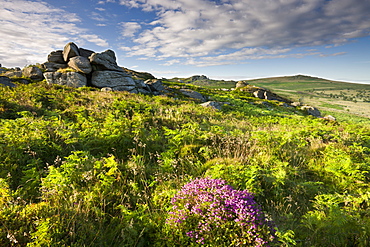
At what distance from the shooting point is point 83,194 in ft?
11.1

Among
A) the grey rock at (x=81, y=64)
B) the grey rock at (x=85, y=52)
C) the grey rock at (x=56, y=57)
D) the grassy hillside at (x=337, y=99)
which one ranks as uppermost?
the grey rock at (x=85, y=52)

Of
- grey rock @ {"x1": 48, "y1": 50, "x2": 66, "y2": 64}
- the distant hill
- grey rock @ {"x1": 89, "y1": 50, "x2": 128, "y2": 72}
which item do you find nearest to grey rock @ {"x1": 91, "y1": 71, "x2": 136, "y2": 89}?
grey rock @ {"x1": 89, "y1": 50, "x2": 128, "y2": 72}

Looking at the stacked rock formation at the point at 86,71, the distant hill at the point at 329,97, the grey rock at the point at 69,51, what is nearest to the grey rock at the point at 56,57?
the stacked rock formation at the point at 86,71

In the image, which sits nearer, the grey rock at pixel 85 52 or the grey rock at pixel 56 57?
the grey rock at pixel 56 57

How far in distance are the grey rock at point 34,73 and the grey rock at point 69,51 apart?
399 centimetres

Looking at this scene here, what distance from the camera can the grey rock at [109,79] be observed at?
20.6 metres

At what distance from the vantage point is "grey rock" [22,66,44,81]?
62.9ft

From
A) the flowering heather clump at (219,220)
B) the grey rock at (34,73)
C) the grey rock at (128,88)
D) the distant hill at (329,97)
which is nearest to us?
the flowering heather clump at (219,220)

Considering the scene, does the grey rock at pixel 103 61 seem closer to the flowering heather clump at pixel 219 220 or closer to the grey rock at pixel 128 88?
the grey rock at pixel 128 88

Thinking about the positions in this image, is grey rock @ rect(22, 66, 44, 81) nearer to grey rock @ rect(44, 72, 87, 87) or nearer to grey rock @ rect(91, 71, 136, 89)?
grey rock @ rect(44, 72, 87, 87)

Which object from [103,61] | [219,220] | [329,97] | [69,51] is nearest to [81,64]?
[103,61]

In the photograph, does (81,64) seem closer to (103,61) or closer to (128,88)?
(103,61)

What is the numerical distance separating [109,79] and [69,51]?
6.64 metres

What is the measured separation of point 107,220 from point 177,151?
306cm
